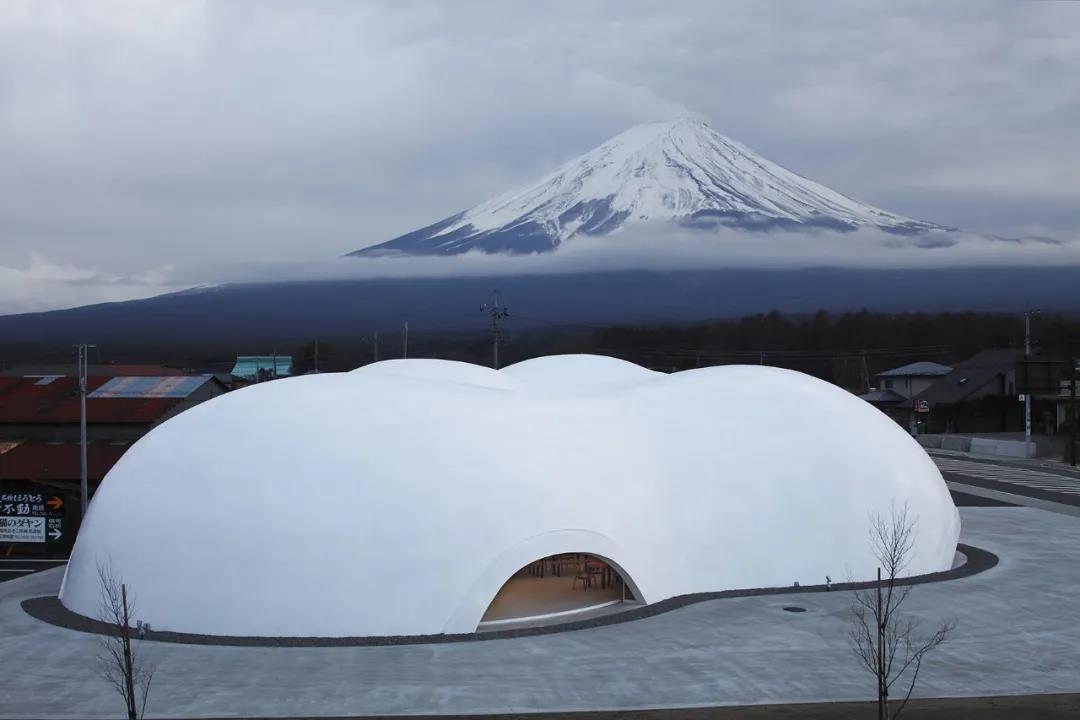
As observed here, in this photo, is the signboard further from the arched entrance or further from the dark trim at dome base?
the arched entrance

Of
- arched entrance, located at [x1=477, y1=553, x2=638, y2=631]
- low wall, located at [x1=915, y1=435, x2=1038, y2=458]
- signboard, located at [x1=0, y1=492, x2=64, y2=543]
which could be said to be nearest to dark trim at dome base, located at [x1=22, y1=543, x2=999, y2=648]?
arched entrance, located at [x1=477, y1=553, x2=638, y2=631]

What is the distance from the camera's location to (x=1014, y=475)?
50438 mm

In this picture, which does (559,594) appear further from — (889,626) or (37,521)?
(37,521)

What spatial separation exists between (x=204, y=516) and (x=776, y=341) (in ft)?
395

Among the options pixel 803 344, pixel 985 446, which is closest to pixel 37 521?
pixel 985 446

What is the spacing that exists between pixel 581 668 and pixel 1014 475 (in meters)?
38.9

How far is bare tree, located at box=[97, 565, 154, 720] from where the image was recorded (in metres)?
15.2

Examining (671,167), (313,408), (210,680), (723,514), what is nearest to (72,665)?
(210,680)

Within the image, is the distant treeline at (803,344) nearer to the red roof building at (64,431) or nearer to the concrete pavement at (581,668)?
the red roof building at (64,431)

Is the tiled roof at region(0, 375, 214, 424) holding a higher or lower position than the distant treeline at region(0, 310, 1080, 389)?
lower

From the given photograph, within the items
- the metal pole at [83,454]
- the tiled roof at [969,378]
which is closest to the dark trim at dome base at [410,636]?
the metal pole at [83,454]

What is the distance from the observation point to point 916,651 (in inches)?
712

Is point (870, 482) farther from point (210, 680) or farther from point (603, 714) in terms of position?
point (210, 680)

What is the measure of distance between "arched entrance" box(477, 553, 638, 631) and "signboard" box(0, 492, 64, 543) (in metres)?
13.9
